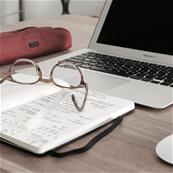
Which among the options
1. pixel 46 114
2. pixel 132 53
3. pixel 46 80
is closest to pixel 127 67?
pixel 132 53

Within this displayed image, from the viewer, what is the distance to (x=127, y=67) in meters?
1.10

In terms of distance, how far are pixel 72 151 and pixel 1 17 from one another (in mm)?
3518

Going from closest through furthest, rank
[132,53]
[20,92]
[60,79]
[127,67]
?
1. [20,92]
2. [60,79]
3. [127,67]
4. [132,53]

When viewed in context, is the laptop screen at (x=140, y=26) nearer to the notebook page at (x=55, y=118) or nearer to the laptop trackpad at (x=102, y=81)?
the laptop trackpad at (x=102, y=81)

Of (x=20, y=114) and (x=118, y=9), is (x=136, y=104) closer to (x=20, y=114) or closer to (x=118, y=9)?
(x=20, y=114)

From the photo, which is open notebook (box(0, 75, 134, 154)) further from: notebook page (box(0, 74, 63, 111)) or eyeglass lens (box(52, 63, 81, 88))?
eyeglass lens (box(52, 63, 81, 88))

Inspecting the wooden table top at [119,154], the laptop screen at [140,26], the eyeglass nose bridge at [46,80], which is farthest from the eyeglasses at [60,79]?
the laptop screen at [140,26]

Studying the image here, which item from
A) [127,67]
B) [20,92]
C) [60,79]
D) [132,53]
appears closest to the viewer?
[20,92]

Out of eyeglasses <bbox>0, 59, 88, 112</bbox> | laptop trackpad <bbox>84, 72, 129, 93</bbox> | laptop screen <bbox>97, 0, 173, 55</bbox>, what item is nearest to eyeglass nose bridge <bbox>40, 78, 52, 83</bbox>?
eyeglasses <bbox>0, 59, 88, 112</bbox>

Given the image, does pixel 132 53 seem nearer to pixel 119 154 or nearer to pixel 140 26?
pixel 140 26

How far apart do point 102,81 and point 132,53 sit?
22 centimetres

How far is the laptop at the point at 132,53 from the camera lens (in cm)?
96

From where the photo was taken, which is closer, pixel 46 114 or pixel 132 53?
pixel 46 114

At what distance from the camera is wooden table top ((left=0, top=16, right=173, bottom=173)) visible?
0.65 m
